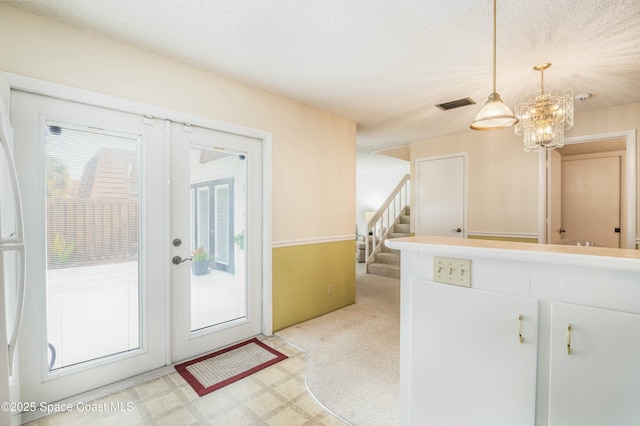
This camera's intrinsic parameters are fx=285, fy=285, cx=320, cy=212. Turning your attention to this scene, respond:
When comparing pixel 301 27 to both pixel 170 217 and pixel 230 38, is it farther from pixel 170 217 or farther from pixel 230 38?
pixel 170 217

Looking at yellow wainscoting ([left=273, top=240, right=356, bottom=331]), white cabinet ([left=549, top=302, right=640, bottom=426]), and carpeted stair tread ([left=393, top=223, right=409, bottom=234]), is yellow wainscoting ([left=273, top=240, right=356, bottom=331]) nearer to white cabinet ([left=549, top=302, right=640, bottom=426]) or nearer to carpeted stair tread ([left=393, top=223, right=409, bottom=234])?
white cabinet ([left=549, top=302, right=640, bottom=426])

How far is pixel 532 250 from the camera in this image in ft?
3.41

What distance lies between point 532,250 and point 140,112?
2580 millimetres

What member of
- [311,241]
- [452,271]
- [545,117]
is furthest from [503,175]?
[452,271]

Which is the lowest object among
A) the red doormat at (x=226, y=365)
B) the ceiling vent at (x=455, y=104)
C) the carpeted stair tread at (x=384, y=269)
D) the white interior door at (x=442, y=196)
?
the red doormat at (x=226, y=365)

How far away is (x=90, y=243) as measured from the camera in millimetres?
2023

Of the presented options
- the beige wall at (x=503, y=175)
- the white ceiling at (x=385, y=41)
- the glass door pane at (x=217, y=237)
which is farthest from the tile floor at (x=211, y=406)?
the beige wall at (x=503, y=175)

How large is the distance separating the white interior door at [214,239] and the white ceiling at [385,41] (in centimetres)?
71

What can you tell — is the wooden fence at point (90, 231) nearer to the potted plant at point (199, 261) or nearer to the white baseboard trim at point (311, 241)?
the potted plant at point (199, 261)

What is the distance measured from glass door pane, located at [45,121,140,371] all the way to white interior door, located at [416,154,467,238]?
4142mm

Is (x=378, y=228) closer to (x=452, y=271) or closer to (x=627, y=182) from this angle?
(x=627, y=182)

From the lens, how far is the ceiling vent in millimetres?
3158

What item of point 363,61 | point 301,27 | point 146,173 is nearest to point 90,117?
point 146,173

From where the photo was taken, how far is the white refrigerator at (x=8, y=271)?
3.29 feet
